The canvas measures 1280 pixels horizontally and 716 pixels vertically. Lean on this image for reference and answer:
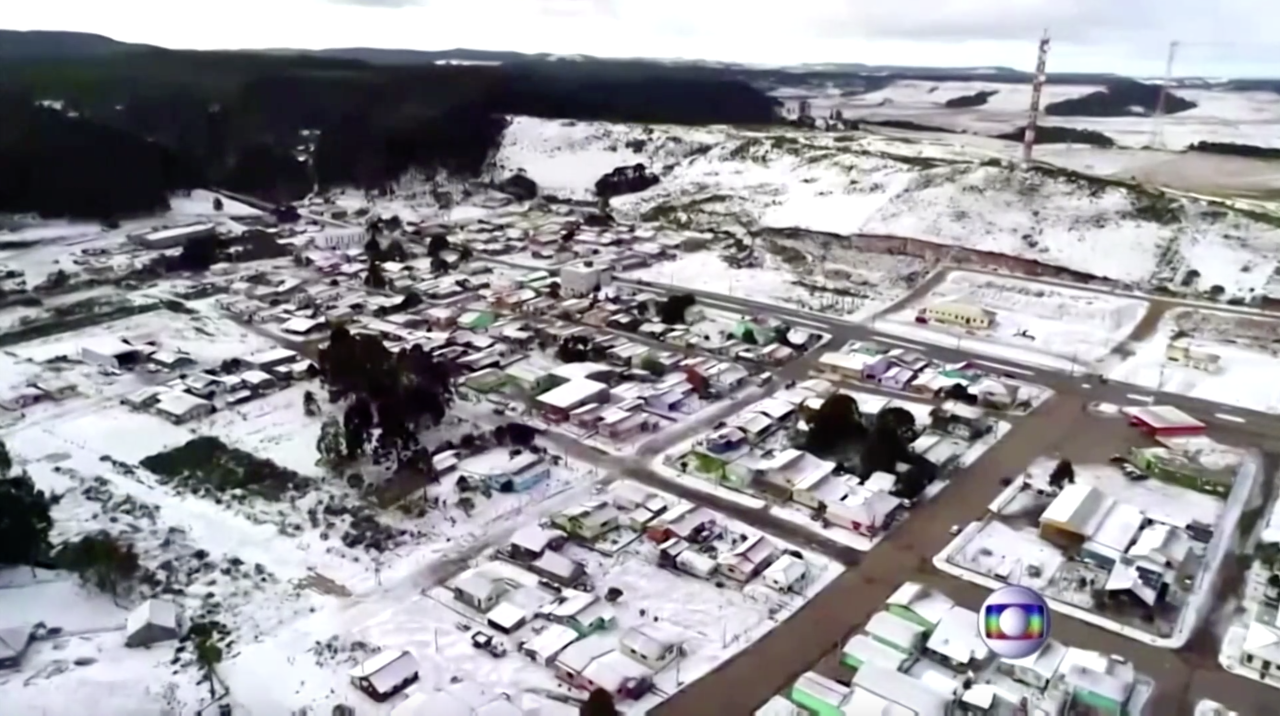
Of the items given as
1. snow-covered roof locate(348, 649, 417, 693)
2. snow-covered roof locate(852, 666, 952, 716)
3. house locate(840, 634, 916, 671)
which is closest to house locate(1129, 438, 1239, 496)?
house locate(840, 634, 916, 671)

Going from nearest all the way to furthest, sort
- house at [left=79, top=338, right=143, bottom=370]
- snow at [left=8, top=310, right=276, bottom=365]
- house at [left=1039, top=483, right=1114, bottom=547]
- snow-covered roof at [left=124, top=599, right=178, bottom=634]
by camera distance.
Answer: snow-covered roof at [left=124, top=599, right=178, bottom=634], house at [left=1039, top=483, right=1114, bottom=547], house at [left=79, top=338, right=143, bottom=370], snow at [left=8, top=310, right=276, bottom=365]

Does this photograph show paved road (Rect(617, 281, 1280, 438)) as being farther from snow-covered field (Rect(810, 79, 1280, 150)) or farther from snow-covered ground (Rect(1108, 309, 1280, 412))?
snow-covered field (Rect(810, 79, 1280, 150))

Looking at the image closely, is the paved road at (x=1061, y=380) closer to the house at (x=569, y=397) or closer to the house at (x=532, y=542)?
the house at (x=569, y=397)

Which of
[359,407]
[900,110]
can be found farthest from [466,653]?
[900,110]

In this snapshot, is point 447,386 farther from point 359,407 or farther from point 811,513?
point 811,513

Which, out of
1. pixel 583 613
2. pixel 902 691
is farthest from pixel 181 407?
pixel 902 691
